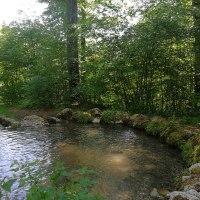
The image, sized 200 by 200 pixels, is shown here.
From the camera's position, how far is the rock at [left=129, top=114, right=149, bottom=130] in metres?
9.02

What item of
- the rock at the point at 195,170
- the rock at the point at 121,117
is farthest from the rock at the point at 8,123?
the rock at the point at 195,170

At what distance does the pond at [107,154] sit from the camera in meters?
4.75

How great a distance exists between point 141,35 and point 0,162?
19.6ft

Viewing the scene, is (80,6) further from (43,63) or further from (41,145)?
(41,145)

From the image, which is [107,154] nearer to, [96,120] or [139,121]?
[139,121]

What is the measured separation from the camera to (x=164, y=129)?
26.1 feet

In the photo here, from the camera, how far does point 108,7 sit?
404 inches

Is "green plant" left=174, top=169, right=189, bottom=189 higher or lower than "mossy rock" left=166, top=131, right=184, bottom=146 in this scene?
lower

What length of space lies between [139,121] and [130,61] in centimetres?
218

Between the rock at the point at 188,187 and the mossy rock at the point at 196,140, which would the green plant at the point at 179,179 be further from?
the mossy rock at the point at 196,140

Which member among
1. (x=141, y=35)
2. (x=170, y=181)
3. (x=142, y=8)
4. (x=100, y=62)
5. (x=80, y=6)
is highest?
(x=80, y=6)

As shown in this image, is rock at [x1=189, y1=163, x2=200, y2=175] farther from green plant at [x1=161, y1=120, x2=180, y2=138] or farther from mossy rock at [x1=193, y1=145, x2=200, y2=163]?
green plant at [x1=161, y1=120, x2=180, y2=138]

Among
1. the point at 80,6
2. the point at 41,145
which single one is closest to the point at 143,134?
the point at 41,145

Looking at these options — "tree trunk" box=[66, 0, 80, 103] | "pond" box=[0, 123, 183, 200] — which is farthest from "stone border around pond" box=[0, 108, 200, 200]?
"tree trunk" box=[66, 0, 80, 103]
